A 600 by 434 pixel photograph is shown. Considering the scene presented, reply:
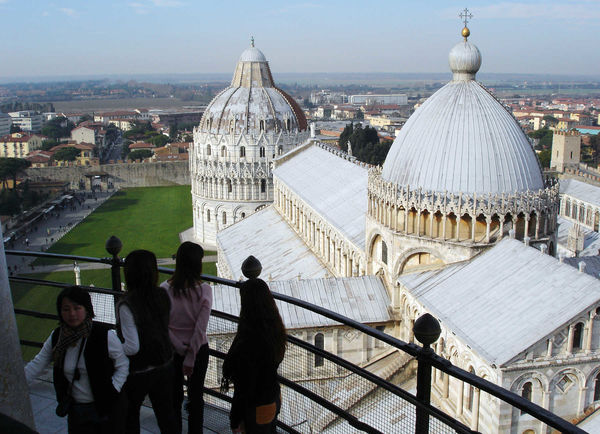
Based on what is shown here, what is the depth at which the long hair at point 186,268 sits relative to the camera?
698 centimetres

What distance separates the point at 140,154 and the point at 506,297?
104 meters

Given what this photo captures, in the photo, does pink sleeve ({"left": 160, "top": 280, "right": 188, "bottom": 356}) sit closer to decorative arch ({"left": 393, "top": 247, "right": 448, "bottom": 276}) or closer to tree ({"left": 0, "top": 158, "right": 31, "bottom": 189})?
decorative arch ({"left": 393, "top": 247, "right": 448, "bottom": 276})

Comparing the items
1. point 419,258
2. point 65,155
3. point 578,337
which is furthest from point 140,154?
point 578,337

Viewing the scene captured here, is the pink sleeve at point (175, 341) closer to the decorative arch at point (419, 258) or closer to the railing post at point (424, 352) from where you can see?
the railing post at point (424, 352)

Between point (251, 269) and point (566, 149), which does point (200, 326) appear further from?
point (566, 149)

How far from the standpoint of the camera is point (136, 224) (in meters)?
68.4

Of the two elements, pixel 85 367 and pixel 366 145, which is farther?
pixel 366 145

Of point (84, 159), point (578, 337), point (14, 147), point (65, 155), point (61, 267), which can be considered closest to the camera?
point (578, 337)

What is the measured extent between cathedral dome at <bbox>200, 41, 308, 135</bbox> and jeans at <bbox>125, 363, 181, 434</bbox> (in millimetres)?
57870

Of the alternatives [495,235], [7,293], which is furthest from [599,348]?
[7,293]

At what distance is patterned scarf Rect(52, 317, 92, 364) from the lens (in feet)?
20.0

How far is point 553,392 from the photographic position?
15.1m

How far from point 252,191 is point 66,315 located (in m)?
58.1

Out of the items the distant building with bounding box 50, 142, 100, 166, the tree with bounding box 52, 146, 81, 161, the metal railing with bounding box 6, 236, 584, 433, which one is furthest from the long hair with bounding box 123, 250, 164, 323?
the tree with bounding box 52, 146, 81, 161
